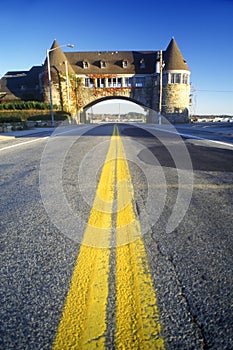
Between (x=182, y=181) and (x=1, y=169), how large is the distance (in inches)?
160

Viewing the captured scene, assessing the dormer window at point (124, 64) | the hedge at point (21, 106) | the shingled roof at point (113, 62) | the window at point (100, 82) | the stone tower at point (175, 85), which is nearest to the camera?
the hedge at point (21, 106)

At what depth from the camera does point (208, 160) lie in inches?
226

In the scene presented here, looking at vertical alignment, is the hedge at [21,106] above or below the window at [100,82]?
below

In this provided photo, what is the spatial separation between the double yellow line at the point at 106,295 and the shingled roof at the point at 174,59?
156 ft

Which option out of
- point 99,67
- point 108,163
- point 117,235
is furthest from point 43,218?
point 99,67

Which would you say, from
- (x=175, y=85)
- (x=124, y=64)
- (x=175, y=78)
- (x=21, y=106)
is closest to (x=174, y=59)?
(x=175, y=78)

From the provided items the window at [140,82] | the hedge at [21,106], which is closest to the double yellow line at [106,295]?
the hedge at [21,106]

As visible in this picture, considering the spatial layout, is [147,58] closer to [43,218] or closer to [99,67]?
[99,67]

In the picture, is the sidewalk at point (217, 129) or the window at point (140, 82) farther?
the window at point (140, 82)

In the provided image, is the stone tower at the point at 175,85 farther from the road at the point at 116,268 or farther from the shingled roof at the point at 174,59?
the road at the point at 116,268

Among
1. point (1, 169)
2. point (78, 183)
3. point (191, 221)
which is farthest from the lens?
point (1, 169)

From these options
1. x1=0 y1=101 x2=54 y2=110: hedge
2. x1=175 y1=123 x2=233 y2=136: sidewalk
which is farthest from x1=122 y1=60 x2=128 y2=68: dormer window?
x1=175 y1=123 x2=233 y2=136: sidewalk

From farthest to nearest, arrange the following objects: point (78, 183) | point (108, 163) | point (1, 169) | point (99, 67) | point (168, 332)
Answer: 1. point (99, 67)
2. point (108, 163)
3. point (1, 169)
4. point (78, 183)
5. point (168, 332)

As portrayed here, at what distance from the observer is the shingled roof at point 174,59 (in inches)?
1673
